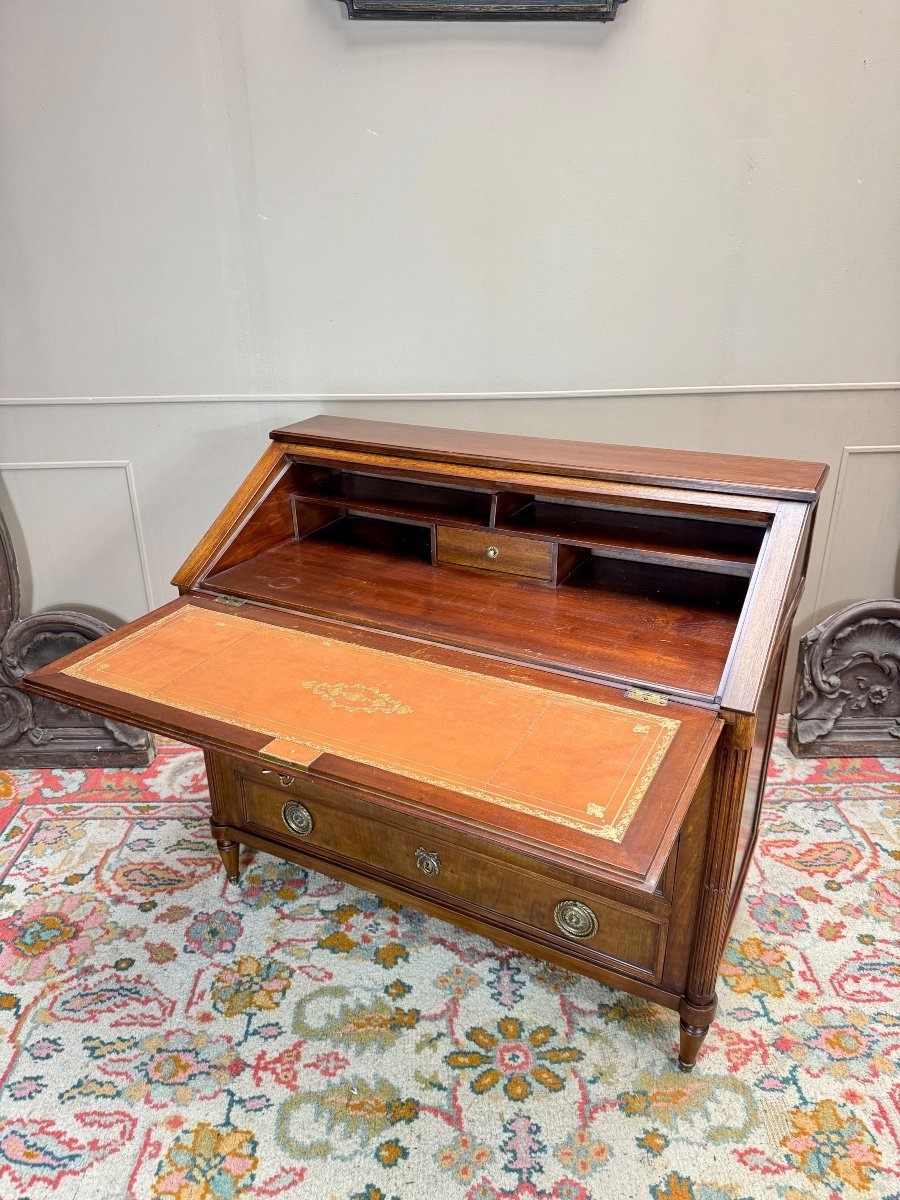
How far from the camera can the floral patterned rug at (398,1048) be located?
1.45 m

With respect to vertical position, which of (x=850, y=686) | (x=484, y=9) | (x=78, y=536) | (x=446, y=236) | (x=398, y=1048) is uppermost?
(x=484, y=9)

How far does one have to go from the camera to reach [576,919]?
5.12 ft

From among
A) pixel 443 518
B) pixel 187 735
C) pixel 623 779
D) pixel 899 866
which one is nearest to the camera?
pixel 623 779

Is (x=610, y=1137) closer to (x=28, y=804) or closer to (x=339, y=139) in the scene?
(x=28, y=804)

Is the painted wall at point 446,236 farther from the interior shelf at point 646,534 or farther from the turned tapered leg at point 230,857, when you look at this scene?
the turned tapered leg at point 230,857

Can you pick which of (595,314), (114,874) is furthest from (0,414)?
(595,314)

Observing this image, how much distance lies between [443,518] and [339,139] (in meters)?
1.09

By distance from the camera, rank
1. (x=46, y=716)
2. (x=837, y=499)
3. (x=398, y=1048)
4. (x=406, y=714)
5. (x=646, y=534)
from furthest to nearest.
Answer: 1. (x=46, y=716)
2. (x=837, y=499)
3. (x=646, y=534)
4. (x=398, y=1048)
5. (x=406, y=714)

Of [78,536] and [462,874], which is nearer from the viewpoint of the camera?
[462,874]

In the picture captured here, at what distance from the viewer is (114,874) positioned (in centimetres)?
217

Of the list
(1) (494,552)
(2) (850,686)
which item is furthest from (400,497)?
(2) (850,686)

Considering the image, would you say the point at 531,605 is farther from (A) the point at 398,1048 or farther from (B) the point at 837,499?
(B) the point at 837,499

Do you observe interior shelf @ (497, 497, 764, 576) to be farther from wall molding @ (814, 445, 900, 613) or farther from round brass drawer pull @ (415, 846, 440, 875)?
wall molding @ (814, 445, 900, 613)

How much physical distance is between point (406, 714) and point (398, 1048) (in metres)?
0.83
